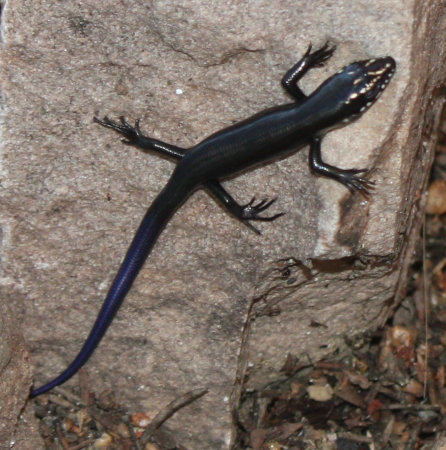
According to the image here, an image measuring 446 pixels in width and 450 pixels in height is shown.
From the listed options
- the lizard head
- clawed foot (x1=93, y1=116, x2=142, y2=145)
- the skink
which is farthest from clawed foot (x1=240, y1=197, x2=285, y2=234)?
clawed foot (x1=93, y1=116, x2=142, y2=145)

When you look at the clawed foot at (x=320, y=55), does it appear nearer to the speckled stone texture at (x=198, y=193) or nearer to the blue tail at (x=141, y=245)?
the speckled stone texture at (x=198, y=193)

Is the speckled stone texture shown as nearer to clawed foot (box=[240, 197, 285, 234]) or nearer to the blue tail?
clawed foot (box=[240, 197, 285, 234])

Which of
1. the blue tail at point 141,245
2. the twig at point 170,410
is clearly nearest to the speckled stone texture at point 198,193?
the twig at point 170,410

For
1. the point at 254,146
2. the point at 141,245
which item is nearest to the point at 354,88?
the point at 254,146

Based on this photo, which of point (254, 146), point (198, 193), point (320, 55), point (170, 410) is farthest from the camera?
point (170, 410)

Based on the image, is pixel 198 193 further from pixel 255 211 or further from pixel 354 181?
pixel 354 181

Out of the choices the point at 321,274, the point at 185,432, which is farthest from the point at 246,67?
the point at 185,432

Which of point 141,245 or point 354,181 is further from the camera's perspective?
point 141,245
